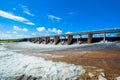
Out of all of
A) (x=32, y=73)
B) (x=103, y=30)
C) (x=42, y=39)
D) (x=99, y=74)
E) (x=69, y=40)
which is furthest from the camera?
(x=42, y=39)

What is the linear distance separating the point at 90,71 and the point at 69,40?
2607 centimetres

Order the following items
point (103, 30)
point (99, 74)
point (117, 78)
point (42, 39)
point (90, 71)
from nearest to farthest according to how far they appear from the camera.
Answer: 1. point (117, 78)
2. point (99, 74)
3. point (90, 71)
4. point (103, 30)
5. point (42, 39)

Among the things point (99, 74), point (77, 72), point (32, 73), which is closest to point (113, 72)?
point (99, 74)

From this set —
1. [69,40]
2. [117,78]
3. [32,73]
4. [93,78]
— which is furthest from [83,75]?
[69,40]

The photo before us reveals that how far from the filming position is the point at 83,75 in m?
6.29

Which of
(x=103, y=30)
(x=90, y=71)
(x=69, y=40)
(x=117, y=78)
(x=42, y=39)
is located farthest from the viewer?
(x=42, y=39)

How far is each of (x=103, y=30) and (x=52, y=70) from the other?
68.0 ft

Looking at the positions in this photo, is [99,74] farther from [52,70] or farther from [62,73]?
[52,70]

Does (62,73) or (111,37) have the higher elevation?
(111,37)

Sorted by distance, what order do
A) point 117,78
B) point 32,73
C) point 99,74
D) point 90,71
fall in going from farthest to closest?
point 32,73, point 90,71, point 99,74, point 117,78

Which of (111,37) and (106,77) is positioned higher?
(111,37)

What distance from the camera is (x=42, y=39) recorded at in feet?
168

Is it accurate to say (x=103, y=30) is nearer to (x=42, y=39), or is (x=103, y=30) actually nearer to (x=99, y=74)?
(x=99, y=74)

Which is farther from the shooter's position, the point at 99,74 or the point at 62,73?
the point at 62,73
